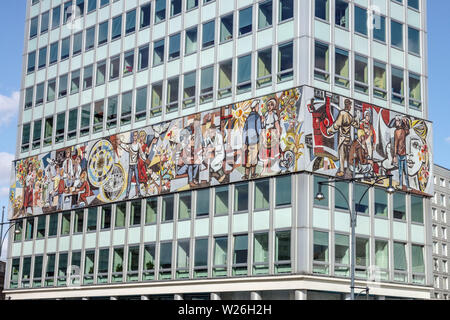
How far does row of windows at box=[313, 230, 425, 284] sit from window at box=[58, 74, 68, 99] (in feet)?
94.4

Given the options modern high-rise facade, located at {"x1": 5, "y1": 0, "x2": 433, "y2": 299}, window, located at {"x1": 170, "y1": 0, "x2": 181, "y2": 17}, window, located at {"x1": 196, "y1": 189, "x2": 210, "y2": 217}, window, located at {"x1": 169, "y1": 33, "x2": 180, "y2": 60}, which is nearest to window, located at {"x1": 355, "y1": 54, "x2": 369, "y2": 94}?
modern high-rise facade, located at {"x1": 5, "y1": 0, "x2": 433, "y2": 299}

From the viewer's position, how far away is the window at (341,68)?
45.3m

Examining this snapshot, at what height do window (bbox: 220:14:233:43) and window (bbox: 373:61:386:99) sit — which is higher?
window (bbox: 220:14:233:43)

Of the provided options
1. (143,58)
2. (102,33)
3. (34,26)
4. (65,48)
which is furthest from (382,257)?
(34,26)

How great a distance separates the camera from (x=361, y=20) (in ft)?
155

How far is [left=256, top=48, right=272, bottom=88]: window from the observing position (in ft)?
150

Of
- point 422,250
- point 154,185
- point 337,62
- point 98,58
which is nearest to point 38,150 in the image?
point 98,58

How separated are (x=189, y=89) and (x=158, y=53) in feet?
15.9

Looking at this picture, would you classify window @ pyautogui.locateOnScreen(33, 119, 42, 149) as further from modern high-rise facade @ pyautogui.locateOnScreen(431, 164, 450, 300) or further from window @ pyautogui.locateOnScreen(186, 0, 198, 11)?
modern high-rise facade @ pyautogui.locateOnScreen(431, 164, 450, 300)

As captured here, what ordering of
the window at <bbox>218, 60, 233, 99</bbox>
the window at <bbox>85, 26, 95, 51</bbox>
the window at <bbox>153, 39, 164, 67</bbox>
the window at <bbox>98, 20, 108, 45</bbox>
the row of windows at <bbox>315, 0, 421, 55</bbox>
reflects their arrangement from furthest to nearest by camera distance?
the window at <bbox>85, 26, 95, 51</bbox>
the window at <bbox>98, 20, 108, 45</bbox>
the window at <bbox>153, 39, 164, 67</bbox>
the window at <bbox>218, 60, 233, 99</bbox>
the row of windows at <bbox>315, 0, 421, 55</bbox>

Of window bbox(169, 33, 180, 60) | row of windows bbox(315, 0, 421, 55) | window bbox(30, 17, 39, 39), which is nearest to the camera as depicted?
row of windows bbox(315, 0, 421, 55)

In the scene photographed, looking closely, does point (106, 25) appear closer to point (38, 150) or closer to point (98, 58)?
point (98, 58)

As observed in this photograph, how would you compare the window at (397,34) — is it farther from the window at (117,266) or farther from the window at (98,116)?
the window at (117,266)

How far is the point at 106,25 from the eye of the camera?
193ft
